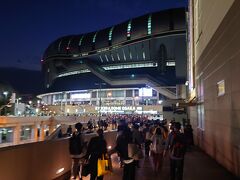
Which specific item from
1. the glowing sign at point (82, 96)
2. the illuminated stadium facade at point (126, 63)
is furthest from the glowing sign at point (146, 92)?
the glowing sign at point (82, 96)

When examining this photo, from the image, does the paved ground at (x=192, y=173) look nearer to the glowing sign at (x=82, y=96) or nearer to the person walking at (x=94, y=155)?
the person walking at (x=94, y=155)

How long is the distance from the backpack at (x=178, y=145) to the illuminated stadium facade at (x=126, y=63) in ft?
190

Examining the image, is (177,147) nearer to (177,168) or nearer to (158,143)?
(177,168)

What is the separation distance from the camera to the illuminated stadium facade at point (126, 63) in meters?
74.9

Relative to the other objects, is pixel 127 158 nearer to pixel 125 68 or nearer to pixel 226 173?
pixel 226 173

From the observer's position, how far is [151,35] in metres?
79.2

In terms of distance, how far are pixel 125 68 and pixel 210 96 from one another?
264 feet

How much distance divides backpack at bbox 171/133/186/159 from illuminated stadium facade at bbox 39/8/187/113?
57.8 m

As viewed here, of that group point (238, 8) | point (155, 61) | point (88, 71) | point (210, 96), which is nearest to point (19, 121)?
point (210, 96)

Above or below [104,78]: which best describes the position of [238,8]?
below

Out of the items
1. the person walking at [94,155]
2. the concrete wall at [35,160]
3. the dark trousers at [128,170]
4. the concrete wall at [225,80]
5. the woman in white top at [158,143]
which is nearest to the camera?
the concrete wall at [35,160]

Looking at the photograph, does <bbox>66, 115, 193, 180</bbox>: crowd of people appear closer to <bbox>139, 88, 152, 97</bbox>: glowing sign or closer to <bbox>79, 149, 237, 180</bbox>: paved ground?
<bbox>79, 149, 237, 180</bbox>: paved ground

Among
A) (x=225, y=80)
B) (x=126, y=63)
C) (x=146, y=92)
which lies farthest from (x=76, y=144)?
(x=126, y=63)

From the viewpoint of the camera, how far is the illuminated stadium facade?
→ 246 ft
